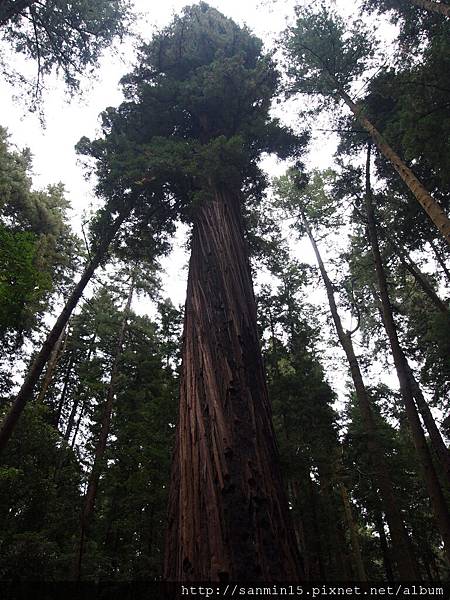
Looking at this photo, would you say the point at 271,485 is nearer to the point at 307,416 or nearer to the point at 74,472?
the point at 307,416

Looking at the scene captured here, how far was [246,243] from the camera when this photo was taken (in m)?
5.03

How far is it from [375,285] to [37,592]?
13.3m

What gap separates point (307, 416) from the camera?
1005cm

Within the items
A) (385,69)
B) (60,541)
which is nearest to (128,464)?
(60,541)

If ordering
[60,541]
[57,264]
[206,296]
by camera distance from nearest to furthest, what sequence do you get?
[206,296] → [60,541] → [57,264]

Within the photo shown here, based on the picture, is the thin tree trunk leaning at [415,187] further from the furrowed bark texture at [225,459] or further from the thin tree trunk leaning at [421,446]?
the furrowed bark texture at [225,459]

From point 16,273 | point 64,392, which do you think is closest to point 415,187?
point 16,273

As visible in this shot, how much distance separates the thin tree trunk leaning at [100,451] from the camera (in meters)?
8.26

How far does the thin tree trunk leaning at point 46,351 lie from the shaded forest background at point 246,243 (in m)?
0.03

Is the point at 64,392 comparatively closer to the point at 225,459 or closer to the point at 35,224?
the point at 35,224

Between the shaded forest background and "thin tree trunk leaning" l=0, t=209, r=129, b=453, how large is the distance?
3 centimetres

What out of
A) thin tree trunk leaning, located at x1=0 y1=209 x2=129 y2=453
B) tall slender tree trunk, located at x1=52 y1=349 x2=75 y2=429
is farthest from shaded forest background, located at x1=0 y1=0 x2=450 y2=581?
tall slender tree trunk, located at x1=52 y1=349 x2=75 y2=429

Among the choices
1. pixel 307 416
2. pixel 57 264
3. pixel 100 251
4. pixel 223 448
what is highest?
pixel 57 264

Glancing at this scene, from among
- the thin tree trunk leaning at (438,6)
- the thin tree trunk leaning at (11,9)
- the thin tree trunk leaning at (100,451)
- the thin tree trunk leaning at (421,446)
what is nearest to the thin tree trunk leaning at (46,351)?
the thin tree trunk leaning at (11,9)
